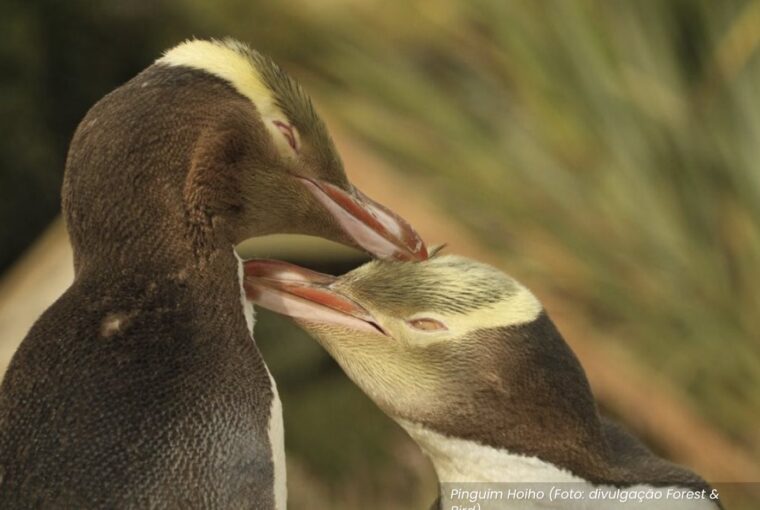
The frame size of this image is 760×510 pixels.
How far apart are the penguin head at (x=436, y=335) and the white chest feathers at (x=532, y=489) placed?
0.08 feet

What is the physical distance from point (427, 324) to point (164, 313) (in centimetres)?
33

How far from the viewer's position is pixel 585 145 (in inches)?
91.7

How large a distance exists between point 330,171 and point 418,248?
0.34 ft

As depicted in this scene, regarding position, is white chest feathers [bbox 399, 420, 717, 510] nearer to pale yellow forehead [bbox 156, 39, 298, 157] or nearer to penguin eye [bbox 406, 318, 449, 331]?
penguin eye [bbox 406, 318, 449, 331]

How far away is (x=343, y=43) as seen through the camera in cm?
249

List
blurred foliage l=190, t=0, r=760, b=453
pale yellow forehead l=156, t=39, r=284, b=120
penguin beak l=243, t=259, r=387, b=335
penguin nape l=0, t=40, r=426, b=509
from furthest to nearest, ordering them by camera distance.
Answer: blurred foliage l=190, t=0, r=760, b=453 < penguin beak l=243, t=259, r=387, b=335 < pale yellow forehead l=156, t=39, r=284, b=120 < penguin nape l=0, t=40, r=426, b=509

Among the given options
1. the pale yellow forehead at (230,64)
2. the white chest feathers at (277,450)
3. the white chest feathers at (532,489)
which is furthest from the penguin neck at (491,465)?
the pale yellow forehead at (230,64)

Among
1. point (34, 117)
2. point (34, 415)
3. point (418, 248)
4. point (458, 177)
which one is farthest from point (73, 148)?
point (34, 117)

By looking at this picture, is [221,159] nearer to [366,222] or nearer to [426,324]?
[366,222]

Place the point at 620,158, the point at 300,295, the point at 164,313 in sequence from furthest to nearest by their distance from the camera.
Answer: the point at 620,158 → the point at 300,295 → the point at 164,313

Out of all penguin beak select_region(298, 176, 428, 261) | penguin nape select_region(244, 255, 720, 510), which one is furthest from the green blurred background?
penguin beak select_region(298, 176, 428, 261)

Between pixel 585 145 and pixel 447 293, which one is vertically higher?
pixel 447 293

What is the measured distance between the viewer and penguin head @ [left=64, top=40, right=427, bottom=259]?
924mm

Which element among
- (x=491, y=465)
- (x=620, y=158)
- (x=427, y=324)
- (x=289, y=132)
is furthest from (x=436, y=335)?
(x=620, y=158)
